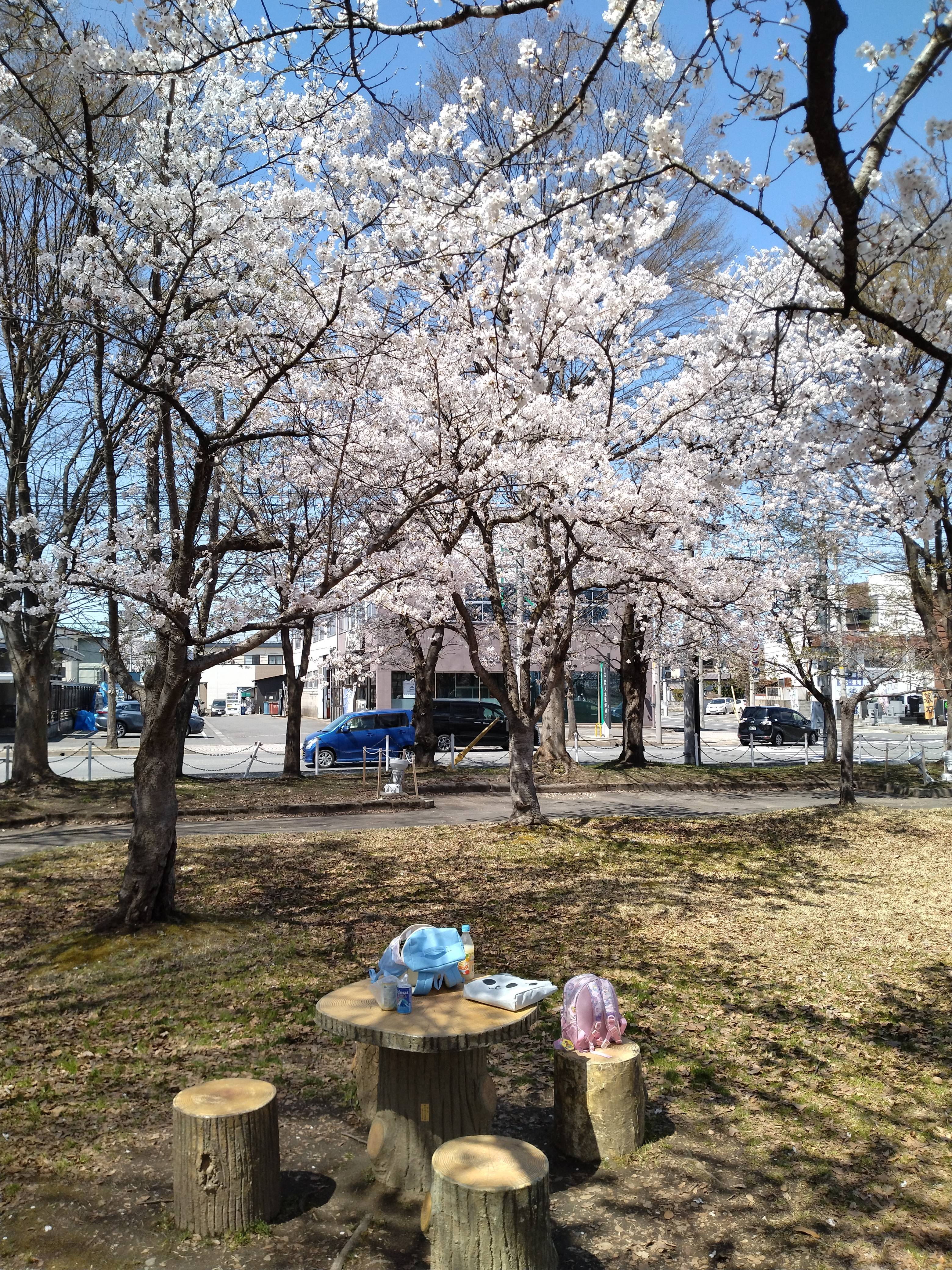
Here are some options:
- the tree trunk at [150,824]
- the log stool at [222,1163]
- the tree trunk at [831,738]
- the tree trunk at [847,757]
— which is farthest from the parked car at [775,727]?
the log stool at [222,1163]

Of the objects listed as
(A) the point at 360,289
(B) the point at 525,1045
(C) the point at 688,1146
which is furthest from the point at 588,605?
(C) the point at 688,1146

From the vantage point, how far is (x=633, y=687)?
72.2 feet

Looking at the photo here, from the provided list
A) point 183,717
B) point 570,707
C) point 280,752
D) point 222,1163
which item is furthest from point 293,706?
point 222,1163

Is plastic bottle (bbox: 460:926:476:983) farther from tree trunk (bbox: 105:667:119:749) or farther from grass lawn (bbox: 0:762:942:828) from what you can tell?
tree trunk (bbox: 105:667:119:749)

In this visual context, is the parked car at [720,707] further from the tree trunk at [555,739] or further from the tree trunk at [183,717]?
the tree trunk at [183,717]

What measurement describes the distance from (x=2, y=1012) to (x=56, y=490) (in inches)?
422

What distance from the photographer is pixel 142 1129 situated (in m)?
4.05

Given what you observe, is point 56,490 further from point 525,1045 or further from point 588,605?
point 525,1045

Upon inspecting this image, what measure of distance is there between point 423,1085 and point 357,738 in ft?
72.8

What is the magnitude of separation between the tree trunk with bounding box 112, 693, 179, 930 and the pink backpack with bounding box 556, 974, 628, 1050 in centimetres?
360

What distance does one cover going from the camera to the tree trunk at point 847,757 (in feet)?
46.0

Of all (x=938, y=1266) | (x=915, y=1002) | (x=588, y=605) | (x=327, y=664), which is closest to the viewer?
(x=938, y=1266)

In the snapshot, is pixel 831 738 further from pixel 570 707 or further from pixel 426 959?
pixel 426 959

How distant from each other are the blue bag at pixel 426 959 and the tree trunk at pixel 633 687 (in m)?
16.9
